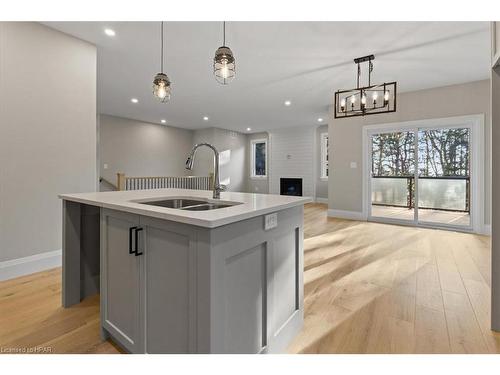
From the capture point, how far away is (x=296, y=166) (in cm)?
916

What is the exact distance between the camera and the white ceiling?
2.81 m

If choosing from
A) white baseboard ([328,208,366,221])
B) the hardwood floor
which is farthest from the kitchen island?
white baseboard ([328,208,366,221])

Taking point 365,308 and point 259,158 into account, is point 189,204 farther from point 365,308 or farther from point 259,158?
point 259,158

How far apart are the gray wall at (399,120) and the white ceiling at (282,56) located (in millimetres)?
230

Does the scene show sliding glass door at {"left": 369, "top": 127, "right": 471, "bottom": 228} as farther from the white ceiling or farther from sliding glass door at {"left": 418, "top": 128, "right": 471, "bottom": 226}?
the white ceiling

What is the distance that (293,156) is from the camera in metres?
9.21

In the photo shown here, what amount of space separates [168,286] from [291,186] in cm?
832

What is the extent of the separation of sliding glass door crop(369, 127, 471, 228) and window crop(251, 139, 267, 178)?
16.8ft

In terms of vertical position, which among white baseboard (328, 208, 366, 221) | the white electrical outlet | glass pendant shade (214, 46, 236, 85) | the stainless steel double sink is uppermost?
glass pendant shade (214, 46, 236, 85)

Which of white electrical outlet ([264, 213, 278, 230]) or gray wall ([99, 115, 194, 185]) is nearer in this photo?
white electrical outlet ([264, 213, 278, 230])

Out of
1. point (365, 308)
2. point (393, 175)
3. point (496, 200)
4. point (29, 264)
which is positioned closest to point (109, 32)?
point (29, 264)

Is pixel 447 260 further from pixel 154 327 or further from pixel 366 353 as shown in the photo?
pixel 154 327

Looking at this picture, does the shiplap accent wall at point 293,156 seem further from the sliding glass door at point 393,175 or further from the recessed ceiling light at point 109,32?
the recessed ceiling light at point 109,32

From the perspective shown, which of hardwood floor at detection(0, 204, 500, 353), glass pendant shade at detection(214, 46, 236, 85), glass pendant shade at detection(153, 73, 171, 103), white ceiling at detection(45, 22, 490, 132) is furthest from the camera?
white ceiling at detection(45, 22, 490, 132)
